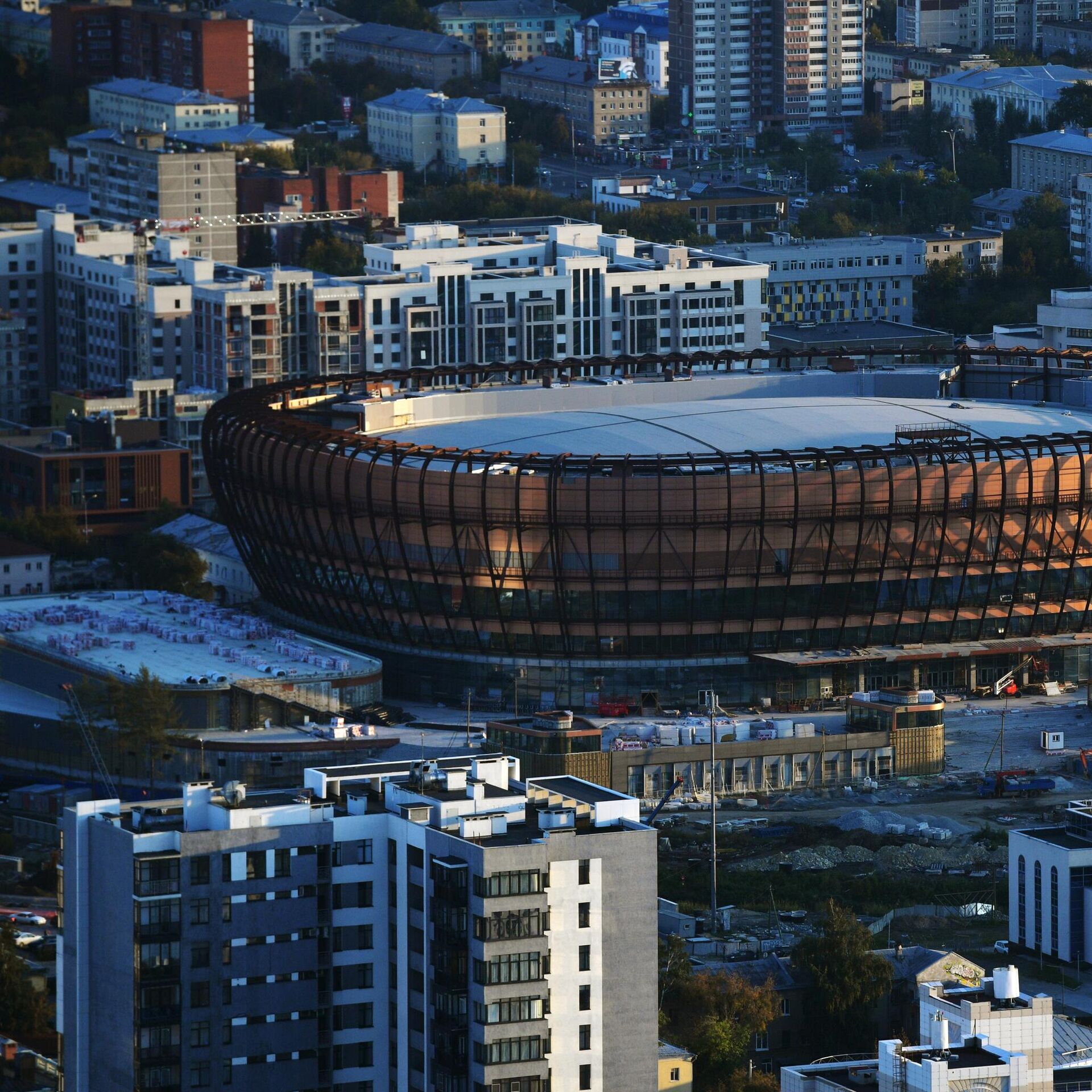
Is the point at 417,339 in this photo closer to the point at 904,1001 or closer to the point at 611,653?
the point at 611,653

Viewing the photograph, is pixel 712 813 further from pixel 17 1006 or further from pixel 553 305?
pixel 553 305

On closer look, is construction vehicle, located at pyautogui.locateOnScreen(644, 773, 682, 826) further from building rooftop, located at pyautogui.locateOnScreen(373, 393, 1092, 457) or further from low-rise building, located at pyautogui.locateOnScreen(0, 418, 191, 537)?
low-rise building, located at pyautogui.locateOnScreen(0, 418, 191, 537)

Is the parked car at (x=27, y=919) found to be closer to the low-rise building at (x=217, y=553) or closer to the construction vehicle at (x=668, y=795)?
the construction vehicle at (x=668, y=795)

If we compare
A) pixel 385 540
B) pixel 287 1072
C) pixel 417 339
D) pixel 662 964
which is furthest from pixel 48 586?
pixel 287 1072

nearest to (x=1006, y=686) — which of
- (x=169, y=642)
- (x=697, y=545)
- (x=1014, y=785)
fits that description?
(x=697, y=545)

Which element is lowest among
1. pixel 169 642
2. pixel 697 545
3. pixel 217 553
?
pixel 169 642

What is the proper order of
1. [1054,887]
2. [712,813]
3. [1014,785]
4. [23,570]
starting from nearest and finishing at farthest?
[1054,887] < [712,813] < [1014,785] < [23,570]

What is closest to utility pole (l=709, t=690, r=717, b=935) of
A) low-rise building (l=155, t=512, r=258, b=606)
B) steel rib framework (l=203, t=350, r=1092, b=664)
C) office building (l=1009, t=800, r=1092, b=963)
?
steel rib framework (l=203, t=350, r=1092, b=664)
